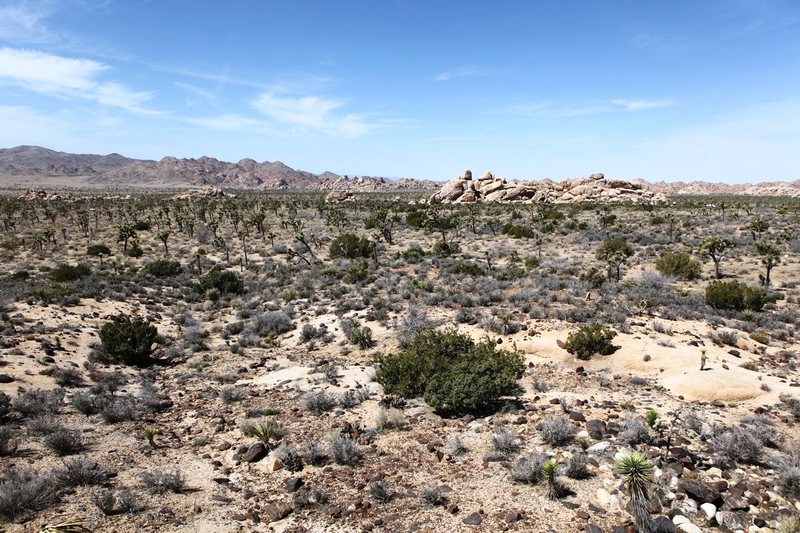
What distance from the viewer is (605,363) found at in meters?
14.2

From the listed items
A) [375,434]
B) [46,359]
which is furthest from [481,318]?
[46,359]

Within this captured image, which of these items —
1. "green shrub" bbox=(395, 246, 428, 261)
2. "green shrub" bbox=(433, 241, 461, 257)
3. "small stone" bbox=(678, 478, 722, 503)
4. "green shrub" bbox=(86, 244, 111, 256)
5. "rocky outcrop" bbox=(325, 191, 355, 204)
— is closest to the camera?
"small stone" bbox=(678, 478, 722, 503)

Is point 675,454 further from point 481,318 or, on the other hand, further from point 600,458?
point 481,318

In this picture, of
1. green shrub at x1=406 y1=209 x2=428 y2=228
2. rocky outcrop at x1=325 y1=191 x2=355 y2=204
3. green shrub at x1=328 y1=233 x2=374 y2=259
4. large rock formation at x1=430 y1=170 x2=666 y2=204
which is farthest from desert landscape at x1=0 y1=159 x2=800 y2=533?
rocky outcrop at x1=325 y1=191 x2=355 y2=204

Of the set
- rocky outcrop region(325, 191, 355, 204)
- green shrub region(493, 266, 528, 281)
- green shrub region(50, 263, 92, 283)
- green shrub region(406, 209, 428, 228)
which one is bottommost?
green shrub region(50, 263, 92, 283)

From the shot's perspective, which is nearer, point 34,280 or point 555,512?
point 555,512

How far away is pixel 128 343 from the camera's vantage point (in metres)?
16.0

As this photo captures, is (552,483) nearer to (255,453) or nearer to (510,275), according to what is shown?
(255,453)

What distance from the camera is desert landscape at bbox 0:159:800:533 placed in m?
7.38

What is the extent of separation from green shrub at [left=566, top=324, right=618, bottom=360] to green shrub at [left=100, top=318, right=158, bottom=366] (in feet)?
51.9

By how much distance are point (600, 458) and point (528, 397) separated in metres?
3.51

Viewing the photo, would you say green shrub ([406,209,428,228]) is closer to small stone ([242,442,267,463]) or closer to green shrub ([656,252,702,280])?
green shrub ([656,252,702,280])

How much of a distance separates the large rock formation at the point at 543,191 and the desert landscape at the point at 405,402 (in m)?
62.3

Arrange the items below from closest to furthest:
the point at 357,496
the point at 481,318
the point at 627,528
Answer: the point at 627,528 → the point at 357,496 → the point at 481,318
